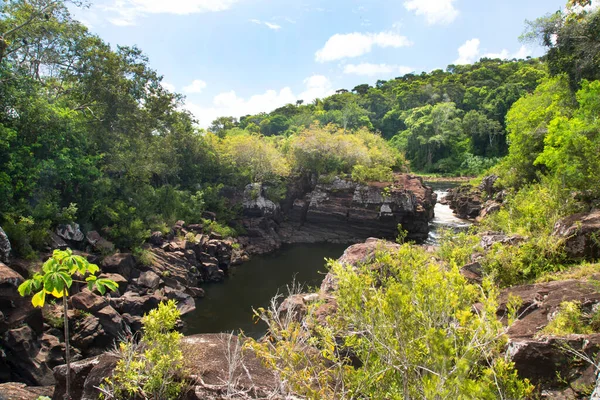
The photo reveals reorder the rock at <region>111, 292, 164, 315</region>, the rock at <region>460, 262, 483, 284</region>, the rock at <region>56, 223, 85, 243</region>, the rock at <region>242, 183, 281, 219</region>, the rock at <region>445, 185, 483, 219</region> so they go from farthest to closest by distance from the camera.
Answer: the rock at <region>445, 185, 483, 219</region>, the rock at <region>242, 183, 281, 219</region>, the rock at <region>56, 223, 85, 243</region>, the rock at <region>111, 292, 164, 315</region>, the rock at <region>460, 262, 483, 284</region>

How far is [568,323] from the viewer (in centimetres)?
484

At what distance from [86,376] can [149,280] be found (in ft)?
32.0

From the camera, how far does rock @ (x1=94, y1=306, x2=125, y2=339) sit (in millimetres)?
11344

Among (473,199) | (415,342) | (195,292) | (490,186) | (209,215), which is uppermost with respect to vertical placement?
(490,186)

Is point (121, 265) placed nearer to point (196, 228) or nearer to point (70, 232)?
point (70, 232)

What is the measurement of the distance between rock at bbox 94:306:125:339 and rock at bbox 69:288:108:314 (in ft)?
0.69

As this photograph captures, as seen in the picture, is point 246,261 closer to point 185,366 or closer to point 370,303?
point 185,366

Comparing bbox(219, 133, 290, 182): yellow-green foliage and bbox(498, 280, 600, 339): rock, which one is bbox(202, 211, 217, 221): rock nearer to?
bbox(219, 133, 290, 182): yellow-green foliage

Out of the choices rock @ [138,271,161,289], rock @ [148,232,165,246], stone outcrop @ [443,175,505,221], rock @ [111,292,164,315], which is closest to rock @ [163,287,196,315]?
rock @ [138,271,161,289]

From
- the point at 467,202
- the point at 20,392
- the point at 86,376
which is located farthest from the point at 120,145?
the point at 467,202

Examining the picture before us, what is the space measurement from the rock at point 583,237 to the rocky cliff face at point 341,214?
52.8ft

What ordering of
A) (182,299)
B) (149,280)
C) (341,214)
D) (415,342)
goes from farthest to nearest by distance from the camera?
(341,214) < (182,299) < (149,280) < (415,342)

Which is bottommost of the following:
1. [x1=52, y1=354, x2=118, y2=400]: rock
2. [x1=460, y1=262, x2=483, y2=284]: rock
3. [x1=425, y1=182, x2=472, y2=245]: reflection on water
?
[x1=425, y1=182, x2=472, y2=245]: reflection on water

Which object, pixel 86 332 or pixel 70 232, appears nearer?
pixel 86 332
